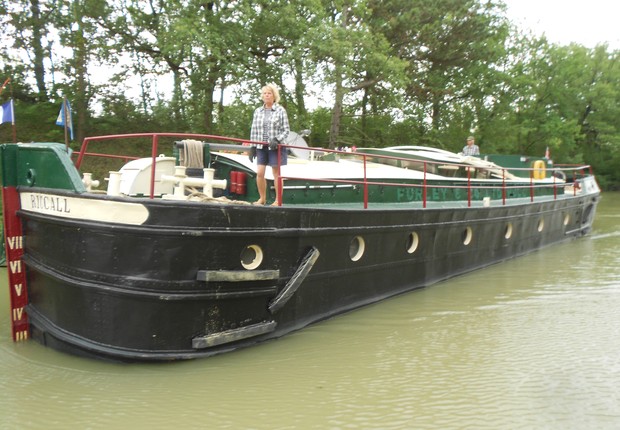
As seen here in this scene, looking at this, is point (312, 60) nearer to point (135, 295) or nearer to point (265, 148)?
point (265, 148)

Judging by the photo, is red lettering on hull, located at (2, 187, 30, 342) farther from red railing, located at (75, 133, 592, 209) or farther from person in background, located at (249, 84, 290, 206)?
person in background, located at (249, 84, 290, 206)

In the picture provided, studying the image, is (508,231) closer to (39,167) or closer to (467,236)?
(467,236)

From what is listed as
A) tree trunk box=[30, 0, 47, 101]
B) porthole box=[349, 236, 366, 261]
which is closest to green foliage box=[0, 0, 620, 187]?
tree trunk box=[30, 0, 47, 101]

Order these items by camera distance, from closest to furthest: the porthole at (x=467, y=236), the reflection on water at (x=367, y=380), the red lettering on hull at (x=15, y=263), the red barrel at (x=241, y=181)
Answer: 1. the reflection on water at (x=367, y=380)
2. the red lettering on hull at (x=15, y=263)
3. the red barrel at (x=241, y=181)
4. the porthole at (x=467, y=236)

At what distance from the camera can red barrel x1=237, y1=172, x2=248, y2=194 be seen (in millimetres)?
6457

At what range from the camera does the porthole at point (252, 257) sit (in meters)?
5.31

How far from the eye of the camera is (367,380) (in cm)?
483

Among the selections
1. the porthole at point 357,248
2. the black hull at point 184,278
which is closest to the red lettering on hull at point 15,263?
the black hull at point 184,278

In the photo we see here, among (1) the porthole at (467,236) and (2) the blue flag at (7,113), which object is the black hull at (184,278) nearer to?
(2) the blue flag at (7,113)

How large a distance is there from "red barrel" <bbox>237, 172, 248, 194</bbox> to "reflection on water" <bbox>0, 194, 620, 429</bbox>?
1.81 m

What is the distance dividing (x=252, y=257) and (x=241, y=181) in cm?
139

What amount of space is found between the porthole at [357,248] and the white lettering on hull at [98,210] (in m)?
2.76

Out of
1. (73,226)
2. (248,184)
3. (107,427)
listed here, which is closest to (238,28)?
(248,184)

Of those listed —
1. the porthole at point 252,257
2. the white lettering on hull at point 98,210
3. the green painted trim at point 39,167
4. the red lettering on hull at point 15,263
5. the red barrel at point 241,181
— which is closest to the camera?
the white lettering on hull at point 98,210
